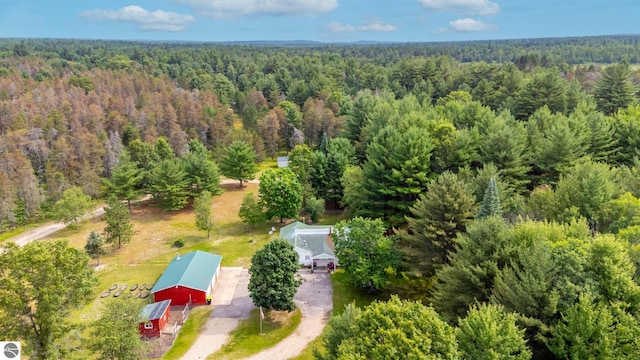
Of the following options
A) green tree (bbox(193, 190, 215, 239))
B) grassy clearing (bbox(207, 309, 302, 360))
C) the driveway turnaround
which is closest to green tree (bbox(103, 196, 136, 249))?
green tree (bbox(193, 190, 215, 239))

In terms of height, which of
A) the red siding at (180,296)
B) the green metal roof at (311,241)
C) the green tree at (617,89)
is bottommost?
the red siding at (180,296)

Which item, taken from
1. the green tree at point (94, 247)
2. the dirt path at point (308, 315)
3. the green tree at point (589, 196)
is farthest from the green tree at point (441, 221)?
the green tree at point (94, 247)

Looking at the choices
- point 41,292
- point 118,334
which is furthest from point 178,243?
point 41,292

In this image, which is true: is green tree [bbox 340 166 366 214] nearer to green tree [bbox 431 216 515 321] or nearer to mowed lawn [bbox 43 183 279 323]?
mowed lawn [bbox 43 183 279 323]

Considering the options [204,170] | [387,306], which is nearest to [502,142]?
[387,306]

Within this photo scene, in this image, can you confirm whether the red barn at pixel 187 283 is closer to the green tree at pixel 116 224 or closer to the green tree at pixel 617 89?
the green tree at pixel 116 224

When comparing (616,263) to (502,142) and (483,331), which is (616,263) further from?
(502,142)
